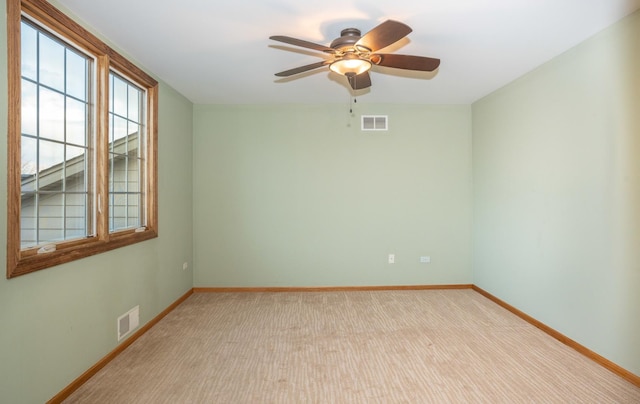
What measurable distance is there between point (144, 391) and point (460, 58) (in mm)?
3690

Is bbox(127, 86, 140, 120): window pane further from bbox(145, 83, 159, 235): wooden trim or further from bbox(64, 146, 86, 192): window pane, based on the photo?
bbox(64, 146, 86, 192): window pane

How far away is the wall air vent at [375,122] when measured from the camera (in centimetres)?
462

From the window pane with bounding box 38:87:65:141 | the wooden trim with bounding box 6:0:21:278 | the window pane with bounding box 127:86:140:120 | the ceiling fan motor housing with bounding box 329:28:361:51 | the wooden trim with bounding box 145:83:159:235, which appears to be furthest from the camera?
the wooden trim with bounding box 145:83:159:235

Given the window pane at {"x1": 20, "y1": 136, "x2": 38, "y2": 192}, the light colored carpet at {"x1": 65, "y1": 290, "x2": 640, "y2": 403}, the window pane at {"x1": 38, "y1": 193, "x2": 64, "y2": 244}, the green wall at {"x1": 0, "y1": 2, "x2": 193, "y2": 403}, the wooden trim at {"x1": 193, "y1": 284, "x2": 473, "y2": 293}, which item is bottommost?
the light colored carpet at {"x1": 65, "y1": 290, "x2": 640, "y2": 403}

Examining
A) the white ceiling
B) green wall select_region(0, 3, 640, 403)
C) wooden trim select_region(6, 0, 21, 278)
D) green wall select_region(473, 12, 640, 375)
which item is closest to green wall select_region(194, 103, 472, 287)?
green wall select_region(0, 3, 640, 403)

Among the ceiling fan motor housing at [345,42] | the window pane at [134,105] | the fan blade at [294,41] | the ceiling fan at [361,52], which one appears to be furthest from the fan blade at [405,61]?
the window pane at [134,105]

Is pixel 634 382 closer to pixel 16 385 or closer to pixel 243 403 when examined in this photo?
pixel 243 403

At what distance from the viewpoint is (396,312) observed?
3.75 meters

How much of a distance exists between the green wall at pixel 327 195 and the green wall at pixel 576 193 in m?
0.75

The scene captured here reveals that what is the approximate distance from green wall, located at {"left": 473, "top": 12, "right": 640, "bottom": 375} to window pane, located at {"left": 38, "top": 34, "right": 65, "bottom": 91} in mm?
3964

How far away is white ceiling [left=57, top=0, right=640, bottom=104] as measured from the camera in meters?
2.25

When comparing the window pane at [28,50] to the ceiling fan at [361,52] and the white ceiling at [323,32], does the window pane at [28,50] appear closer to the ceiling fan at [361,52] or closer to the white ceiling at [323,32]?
the white ceiling at [323,32]

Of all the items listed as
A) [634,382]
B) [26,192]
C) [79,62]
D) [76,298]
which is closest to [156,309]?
[76,298]

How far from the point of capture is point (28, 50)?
2.02 meters
